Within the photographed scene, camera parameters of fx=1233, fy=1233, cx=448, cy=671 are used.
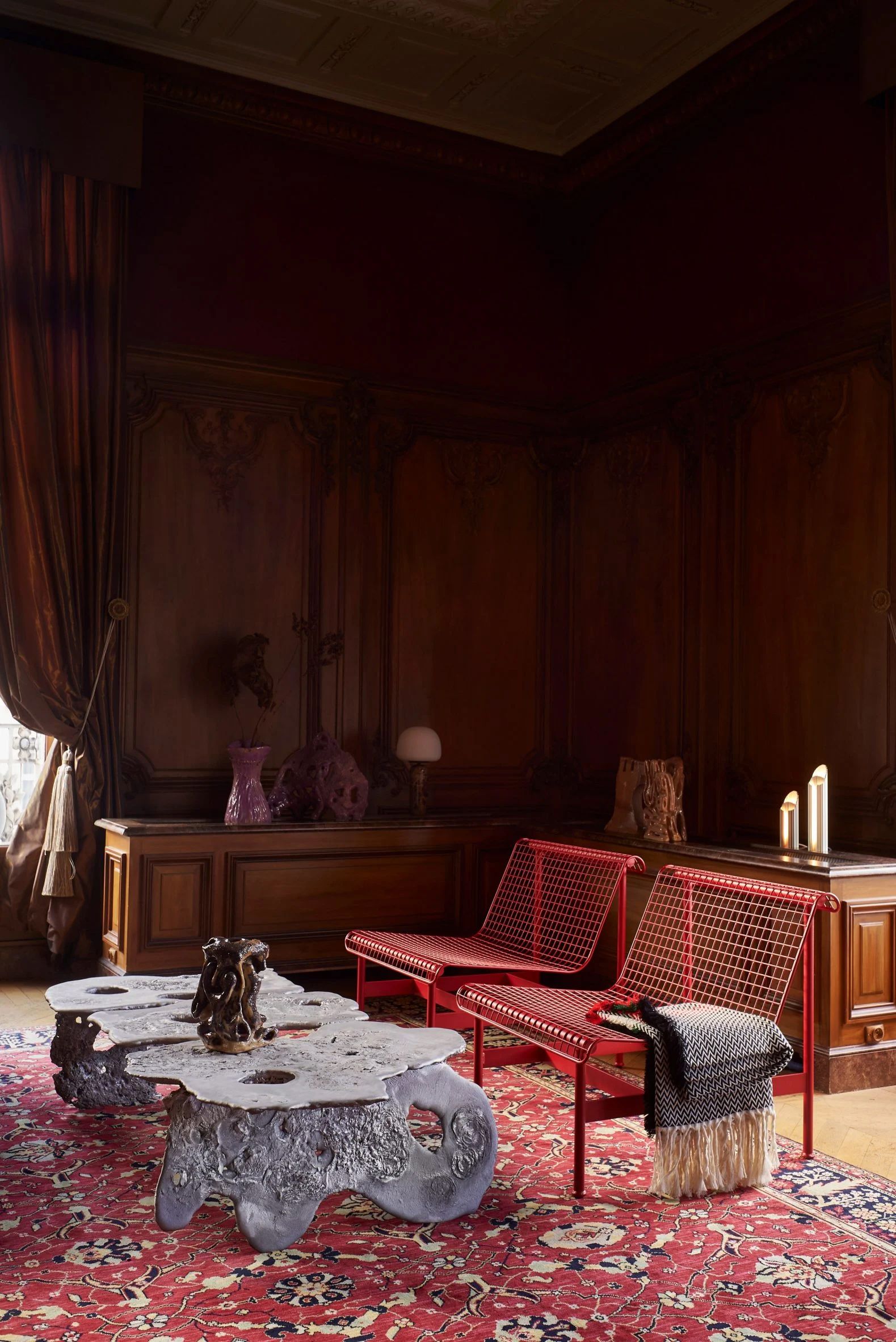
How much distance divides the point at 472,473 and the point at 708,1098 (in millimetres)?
4246

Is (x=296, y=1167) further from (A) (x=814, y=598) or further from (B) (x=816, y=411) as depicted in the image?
(B) (x=816, y=411)

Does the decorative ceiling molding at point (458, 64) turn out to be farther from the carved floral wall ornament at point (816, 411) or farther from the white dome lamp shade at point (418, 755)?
the white dome lamp shade at point (418, 755)

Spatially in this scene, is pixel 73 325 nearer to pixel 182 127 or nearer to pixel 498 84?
pixel 182 127

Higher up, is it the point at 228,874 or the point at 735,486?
the point at 735,486

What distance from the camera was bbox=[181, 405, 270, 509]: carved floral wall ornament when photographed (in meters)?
6.07

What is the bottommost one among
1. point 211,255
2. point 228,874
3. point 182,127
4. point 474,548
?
point 228,874

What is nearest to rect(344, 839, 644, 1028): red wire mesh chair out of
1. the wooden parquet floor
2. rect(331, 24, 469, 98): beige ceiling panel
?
the wooden parquet floor

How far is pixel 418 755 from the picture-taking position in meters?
6.07

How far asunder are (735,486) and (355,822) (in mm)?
2358

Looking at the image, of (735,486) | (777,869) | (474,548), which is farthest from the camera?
(474,548)

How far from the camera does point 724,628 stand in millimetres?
5789

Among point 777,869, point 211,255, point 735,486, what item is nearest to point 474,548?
point 735,486

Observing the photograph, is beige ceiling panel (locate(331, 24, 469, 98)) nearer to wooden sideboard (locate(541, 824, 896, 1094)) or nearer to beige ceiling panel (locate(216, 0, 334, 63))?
beige ceiling panel (locate(216, 0, 334, 63))

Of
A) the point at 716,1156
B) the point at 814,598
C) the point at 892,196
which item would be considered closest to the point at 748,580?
the point at 814,598
